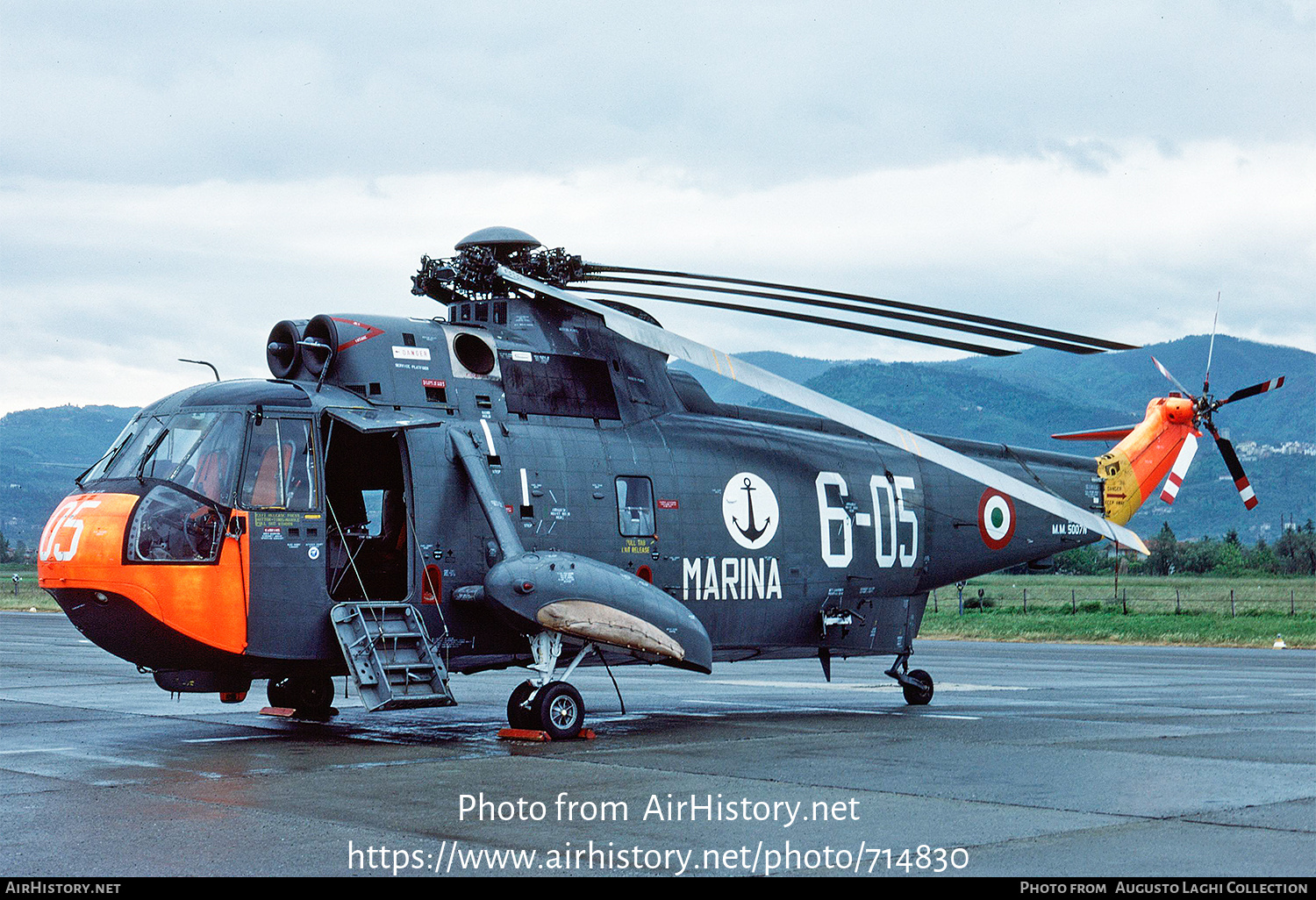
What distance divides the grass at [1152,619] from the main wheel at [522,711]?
29400 mm

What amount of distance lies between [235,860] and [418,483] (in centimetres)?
703

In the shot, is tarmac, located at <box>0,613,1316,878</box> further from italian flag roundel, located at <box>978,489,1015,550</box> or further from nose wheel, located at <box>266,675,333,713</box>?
italian flag roundel, located at <box>978,489,1015,550</box>

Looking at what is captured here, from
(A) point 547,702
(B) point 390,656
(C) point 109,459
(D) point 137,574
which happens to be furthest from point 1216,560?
(D) point 137,574

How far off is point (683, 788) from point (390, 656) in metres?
4.25

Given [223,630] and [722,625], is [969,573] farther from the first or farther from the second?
[223,630]

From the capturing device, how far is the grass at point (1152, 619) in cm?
4075

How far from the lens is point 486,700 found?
822 inches

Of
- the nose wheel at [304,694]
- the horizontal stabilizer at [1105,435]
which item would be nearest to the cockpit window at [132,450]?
the nose wheel at [304,694]

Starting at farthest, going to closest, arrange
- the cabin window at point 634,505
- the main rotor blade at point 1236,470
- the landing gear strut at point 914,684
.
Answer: the main rotor blade at point 1236,470 < the landing gear strut at point 914,684 < the cabin window at point 634,505

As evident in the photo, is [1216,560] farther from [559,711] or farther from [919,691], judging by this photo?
[559,711]

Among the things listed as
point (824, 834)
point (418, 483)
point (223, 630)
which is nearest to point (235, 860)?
point (824, 834)

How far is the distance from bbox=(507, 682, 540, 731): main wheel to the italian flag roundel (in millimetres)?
8108

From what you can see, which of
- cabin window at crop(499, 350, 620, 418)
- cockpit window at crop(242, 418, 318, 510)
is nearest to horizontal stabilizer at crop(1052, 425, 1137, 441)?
cabin window at crop(499, 350, 620, 418)

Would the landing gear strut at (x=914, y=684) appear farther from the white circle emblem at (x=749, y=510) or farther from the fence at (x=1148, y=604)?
the fence at (x=1148, y=604)
